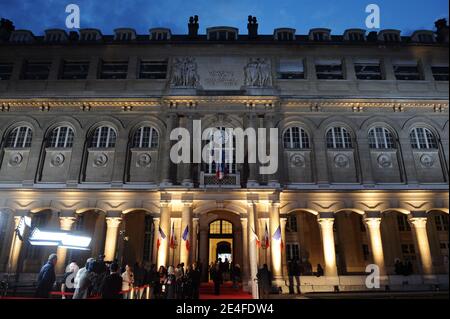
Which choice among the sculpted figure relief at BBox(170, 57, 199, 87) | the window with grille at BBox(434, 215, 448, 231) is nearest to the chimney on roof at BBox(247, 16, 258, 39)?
the sculpted figure relief at BBox(170, 57, 199, 87)

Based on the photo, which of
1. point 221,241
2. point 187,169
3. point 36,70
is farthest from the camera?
point 36,70

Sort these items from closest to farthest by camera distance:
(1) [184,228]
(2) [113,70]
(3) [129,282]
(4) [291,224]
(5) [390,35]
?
1. (3) [129,282]
2. (1) [184,228]
3. (2) [113,70]
4. (4) [291,224]
5. (5) [390,35]

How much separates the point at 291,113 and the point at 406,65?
1023 centimetres

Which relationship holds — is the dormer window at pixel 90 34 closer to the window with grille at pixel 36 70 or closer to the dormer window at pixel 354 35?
the window with grille at pixel 36 70

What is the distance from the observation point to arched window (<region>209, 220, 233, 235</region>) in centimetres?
2352

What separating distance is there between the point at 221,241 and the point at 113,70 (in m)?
15.9

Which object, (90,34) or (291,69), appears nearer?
(291,69)

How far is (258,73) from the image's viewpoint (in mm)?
22797

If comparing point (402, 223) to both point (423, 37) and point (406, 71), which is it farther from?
point (423, 37)

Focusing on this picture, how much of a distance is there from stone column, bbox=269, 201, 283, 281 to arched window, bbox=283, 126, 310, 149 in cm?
473

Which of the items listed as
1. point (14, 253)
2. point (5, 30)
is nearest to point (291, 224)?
point (14, 253)

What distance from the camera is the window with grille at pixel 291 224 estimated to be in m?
24.7

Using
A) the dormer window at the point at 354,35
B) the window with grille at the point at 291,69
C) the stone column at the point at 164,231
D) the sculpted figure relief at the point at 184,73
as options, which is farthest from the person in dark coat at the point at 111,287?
the dormer window at the point at 354,35

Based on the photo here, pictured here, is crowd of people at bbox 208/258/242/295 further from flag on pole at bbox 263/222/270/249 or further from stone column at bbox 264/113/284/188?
stone column at bbox 264/113/284/188
